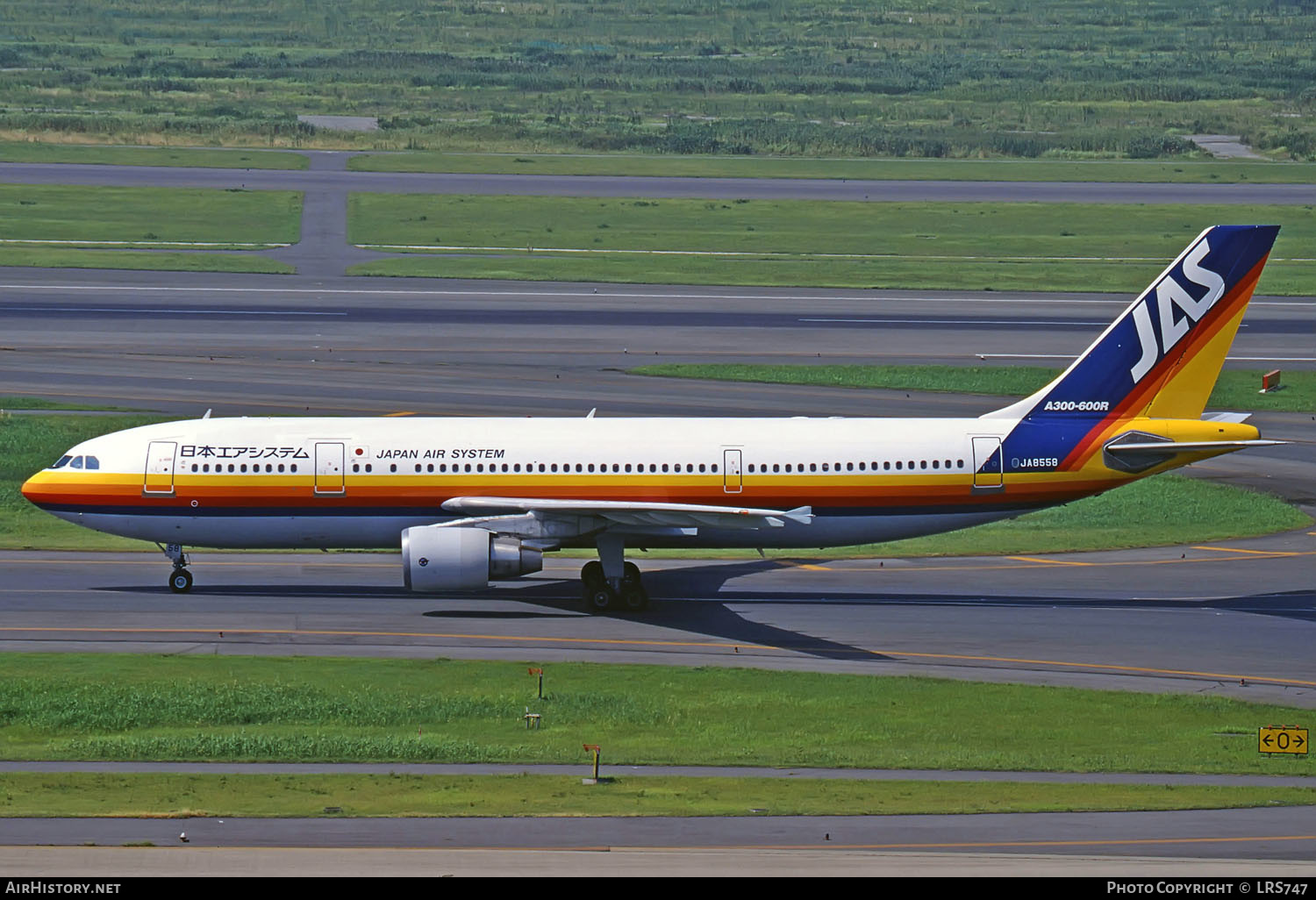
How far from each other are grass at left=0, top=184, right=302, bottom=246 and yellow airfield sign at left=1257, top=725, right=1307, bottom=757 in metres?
→ 84.4

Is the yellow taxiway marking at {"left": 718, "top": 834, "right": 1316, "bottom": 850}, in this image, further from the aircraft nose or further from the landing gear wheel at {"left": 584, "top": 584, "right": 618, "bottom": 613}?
the aircraft nose

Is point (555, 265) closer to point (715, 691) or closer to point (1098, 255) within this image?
point (1098, 255)

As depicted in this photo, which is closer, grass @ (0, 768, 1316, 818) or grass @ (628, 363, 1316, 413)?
grass @ (0, 768, 1316, 818)

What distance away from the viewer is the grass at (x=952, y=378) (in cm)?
7631

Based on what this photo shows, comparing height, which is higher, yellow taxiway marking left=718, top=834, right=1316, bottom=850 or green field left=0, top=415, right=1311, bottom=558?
green field left=0, top=415, right=1311, bottom=558

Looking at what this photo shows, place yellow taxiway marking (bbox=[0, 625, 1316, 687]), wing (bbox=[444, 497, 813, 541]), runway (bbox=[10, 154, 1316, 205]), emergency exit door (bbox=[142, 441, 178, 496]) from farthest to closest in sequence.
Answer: runway (bbox=[10, 154, 1316, 205])
emergency exit door (bbox=[142, 441, 178, 496])
wing (bbox=[444, 497, 813, 541])
yellow taxiway marking (bbox=[0, 625, 1316, 687])

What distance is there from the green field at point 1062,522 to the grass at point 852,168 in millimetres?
78814

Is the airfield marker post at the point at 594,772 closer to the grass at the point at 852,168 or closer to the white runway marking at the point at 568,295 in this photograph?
the white runway marking at the point at 568,295

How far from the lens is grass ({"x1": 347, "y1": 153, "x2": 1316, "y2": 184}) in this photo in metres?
140

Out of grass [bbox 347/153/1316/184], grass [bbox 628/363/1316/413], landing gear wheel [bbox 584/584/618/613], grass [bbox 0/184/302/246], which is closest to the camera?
landing gear wheel [bbox 584/584/618/613]

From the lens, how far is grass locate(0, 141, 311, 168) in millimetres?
138375

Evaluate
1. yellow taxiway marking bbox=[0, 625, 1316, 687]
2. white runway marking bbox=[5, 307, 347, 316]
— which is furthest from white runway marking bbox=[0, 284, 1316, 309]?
yellow taxiway marking bbox=[0, 625, 1316, 687]

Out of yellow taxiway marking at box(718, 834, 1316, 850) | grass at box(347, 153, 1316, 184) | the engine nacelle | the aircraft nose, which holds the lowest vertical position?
yellow taxiway marking at box(718, 834, 1316, 850)

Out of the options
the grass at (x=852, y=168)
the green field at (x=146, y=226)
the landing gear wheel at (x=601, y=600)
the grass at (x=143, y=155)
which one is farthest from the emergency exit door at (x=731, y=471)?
the grass at (x=143, y=155)
